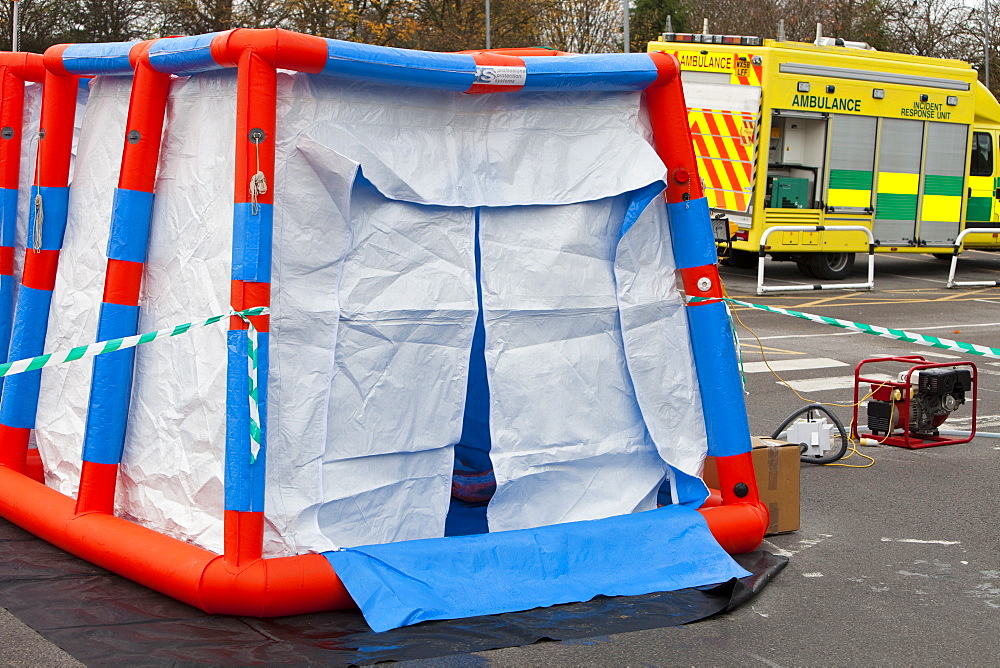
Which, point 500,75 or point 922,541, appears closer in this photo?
point 500,75

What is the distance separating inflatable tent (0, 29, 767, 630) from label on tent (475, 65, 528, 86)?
1 cm

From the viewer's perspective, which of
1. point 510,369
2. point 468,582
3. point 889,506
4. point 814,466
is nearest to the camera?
point 468,582

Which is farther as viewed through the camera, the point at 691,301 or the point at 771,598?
the point at 691,301

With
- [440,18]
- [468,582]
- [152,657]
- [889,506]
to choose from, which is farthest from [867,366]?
[440,18]

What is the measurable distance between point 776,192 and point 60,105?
13313 mm

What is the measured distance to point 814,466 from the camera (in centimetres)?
776

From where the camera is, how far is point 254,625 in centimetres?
464

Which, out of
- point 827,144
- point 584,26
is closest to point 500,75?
point 827,144

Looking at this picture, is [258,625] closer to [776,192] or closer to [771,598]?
[771,598]

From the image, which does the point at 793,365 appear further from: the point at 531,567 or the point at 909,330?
the point at 531,567

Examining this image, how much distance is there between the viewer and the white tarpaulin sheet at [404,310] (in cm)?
490

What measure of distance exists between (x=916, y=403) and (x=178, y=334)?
562 cm

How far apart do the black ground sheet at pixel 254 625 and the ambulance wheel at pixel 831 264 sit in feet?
46.5

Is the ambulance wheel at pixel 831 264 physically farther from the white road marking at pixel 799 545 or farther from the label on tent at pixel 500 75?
the label on tent at pixel 500 75
